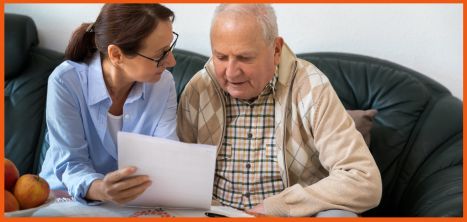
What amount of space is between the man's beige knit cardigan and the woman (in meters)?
0.11

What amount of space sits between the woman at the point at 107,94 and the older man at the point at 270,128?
0.13 metres

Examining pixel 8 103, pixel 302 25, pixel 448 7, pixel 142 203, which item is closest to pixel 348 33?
pixel 302 25

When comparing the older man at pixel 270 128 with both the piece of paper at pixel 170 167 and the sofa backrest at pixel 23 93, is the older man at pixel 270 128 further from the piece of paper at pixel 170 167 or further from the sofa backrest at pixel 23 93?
the sofa backrest at pixel 23 93

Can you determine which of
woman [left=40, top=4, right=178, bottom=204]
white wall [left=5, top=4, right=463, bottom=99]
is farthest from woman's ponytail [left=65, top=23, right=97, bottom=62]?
white wall [left=5, top=4, right=463, bottom=99]

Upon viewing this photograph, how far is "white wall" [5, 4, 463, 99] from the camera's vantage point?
Result: 2.11 m

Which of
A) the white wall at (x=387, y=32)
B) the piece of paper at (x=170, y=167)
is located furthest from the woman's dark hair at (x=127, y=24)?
the white wall at (x=387, y=32)

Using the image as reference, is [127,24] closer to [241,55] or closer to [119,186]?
[241,55]

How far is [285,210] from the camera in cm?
162

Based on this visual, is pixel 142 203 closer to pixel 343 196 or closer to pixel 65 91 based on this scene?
pixel 65 91

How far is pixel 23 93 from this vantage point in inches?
94.1

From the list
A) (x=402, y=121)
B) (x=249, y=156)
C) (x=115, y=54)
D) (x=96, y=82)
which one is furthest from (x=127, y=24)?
(x=402, y=121)

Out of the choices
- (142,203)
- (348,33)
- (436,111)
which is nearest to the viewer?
(142,203)

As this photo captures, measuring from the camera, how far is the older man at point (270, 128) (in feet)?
5.25

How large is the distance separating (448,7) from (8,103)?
68.4 inches
